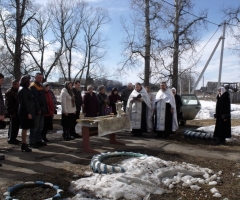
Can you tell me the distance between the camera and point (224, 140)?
8875 mm

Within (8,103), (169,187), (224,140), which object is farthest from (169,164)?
(8,103)

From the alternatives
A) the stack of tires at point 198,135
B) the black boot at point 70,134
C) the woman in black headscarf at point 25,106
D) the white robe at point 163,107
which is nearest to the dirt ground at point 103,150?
the stack of tires at point 198,135

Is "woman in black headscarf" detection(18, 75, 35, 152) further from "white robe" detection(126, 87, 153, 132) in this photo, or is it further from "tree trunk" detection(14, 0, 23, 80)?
"tree trunk" detection(14, 0, 23, 80)

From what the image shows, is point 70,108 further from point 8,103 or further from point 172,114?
point 172,114

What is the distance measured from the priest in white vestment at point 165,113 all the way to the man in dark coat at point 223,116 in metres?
1.48

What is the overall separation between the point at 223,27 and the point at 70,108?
16.2 m

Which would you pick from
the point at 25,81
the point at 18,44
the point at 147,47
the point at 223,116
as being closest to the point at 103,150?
the point at 25,81

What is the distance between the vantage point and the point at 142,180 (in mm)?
4605

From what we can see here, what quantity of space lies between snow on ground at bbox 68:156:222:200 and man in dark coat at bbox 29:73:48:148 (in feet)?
9.19

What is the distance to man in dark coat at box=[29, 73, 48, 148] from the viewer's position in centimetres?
735

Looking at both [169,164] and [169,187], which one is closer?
[169,187]

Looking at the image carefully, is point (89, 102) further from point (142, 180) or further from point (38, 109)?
point (142, 180)

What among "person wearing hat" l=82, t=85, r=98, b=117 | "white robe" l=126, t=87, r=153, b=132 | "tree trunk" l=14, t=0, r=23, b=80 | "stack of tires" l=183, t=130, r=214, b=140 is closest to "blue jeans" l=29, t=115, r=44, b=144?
"person wearing hat" l=82, t=85, r=98, b=117

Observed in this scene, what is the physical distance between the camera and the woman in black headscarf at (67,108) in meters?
8.64
